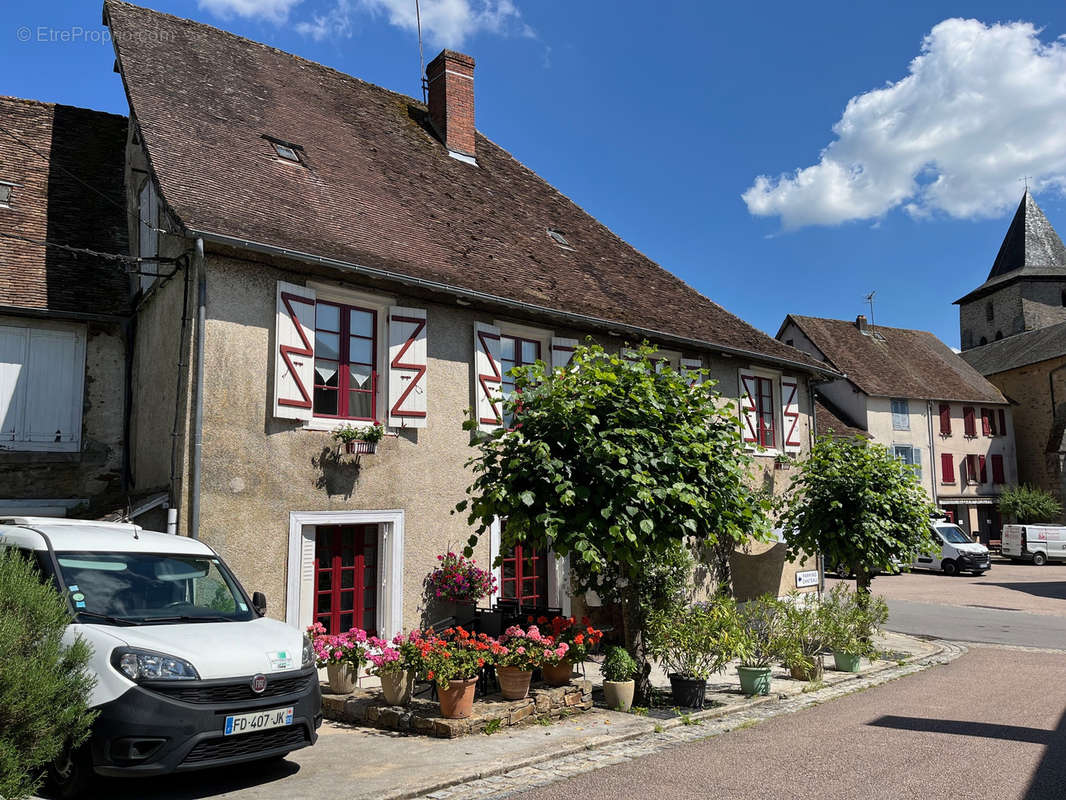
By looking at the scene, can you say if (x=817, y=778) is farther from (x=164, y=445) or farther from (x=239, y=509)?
(x=164, y=445)

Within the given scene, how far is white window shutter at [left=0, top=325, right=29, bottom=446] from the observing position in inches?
426

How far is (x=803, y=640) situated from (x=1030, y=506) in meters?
31.6

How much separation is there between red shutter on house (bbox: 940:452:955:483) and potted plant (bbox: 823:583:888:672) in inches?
1138

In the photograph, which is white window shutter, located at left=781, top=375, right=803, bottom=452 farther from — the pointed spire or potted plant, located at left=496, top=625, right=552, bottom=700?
the pointed spire

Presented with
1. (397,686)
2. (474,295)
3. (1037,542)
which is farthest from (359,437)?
(1037,542)

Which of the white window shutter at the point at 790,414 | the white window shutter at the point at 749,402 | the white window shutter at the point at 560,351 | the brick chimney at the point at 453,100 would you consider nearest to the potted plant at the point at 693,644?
the white window shutter at the point at 560,351

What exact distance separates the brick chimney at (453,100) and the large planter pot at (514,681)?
10.9m

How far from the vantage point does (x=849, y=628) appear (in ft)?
36.6

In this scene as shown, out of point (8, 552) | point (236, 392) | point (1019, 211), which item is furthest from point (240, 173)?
point (1019, 211)

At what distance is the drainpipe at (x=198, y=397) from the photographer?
860 centimetres

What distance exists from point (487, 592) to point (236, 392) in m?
4.01

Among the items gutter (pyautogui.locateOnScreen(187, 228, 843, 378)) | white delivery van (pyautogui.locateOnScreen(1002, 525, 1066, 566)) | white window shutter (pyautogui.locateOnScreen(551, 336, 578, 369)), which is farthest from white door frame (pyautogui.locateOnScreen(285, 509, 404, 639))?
white delivery van (pyautogui.locateOnScreen(1002, 525, 1066, 566))

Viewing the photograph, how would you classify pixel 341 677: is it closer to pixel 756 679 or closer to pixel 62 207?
pixel 756 679

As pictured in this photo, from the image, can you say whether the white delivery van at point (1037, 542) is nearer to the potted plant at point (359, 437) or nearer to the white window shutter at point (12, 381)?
the potted plant at point (359, 437)
